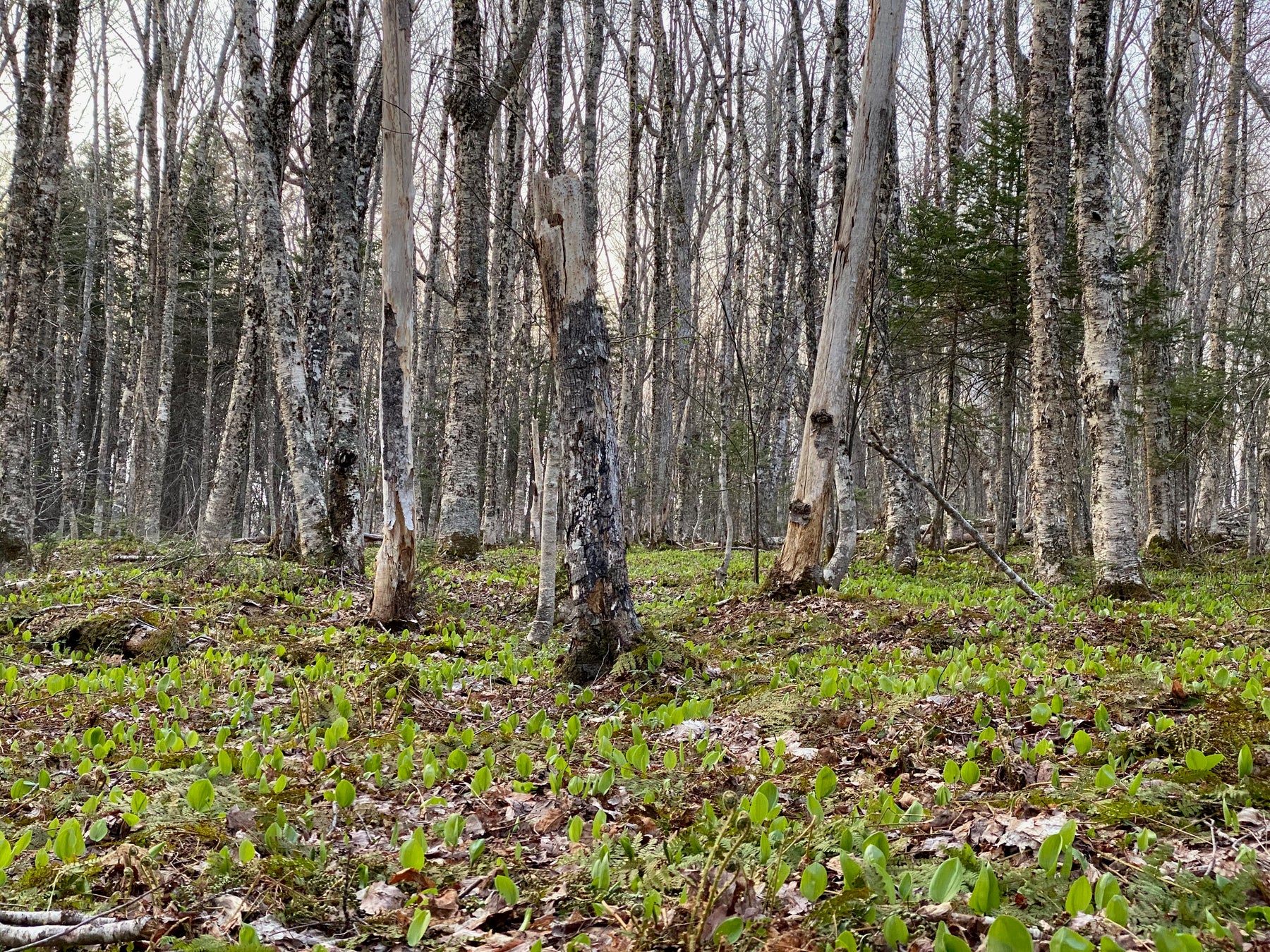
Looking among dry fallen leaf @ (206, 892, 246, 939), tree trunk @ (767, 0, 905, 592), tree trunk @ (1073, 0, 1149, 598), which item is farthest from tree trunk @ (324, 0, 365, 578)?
tree trunk @ (1073, 0, 1149, 598)

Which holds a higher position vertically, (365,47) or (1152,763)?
(365,47)

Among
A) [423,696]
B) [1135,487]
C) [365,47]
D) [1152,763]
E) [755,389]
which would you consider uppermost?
[365,47]

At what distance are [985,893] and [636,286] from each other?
17717mm

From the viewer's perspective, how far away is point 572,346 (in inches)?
216

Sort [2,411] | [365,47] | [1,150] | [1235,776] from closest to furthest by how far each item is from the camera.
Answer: [1235,776]
[2,411]
[365,47]
[1,150]

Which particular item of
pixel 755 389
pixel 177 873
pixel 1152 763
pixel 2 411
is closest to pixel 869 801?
pixel 1152 763

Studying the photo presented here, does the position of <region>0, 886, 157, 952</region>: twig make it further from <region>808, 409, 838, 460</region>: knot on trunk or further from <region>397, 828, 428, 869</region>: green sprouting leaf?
<region>808, 409, 838, 460</region>: knot on trunk

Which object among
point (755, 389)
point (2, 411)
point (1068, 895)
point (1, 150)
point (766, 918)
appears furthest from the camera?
point (755, 389)

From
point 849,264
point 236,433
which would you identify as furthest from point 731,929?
point 236,433

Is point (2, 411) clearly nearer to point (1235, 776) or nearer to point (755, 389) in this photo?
point (1235, 776)

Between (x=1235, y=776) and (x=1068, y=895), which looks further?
(x=1235, y=776)

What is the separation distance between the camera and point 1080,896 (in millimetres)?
1846

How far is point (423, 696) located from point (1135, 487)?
28.4 m

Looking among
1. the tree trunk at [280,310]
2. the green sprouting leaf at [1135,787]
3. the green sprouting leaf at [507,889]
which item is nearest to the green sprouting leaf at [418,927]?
the green sprouting leaf at [507,889]
